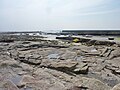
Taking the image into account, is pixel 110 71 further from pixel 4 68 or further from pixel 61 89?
pixel 4 68

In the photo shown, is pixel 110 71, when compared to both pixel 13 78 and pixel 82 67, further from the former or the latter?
pixel 13 78

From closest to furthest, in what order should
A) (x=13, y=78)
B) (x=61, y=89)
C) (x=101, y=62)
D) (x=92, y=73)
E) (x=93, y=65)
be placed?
(x=61, y=89) → (x=13, y=78) → (x=92, y=73) → (x=93, y=65) → (x=101, y=62)

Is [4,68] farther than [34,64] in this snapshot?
No

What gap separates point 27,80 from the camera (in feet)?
22.2

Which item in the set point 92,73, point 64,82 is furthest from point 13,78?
point 92,73

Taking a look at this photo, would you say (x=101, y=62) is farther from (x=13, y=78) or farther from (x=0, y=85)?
(x=0, y=85)

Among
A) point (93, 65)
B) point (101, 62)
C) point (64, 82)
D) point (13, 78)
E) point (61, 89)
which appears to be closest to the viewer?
point (61, 89)

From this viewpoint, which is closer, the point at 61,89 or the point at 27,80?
the point at 61,89

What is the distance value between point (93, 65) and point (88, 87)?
3.87 m

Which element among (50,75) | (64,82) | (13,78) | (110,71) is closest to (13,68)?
(13,78)

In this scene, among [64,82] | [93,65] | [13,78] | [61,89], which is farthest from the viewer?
[93,65]

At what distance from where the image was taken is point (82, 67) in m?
8.98

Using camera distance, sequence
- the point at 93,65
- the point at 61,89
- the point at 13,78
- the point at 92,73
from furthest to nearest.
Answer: the point at 93,65, the point at 92,73, the point at 13,78, the point at 61,89

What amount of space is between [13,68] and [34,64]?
1.70 meters
